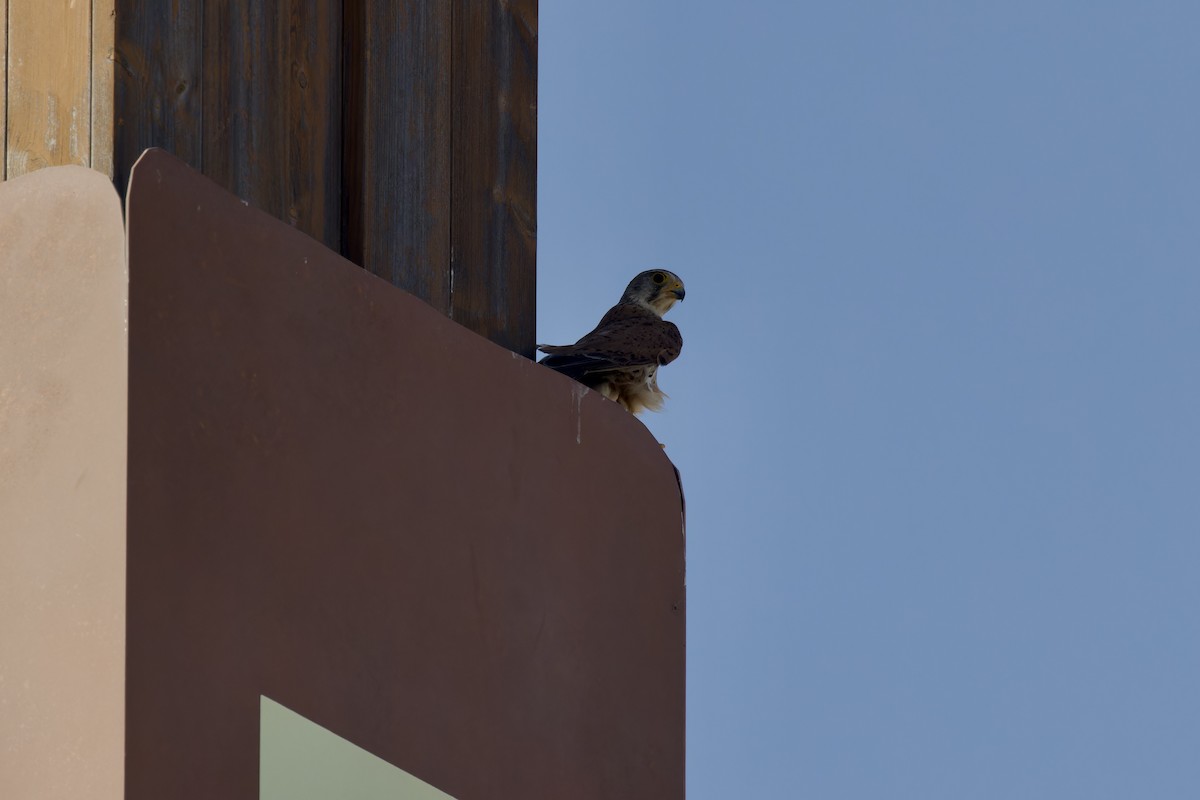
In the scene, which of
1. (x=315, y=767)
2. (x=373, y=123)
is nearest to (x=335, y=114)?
(x=373, y=123)

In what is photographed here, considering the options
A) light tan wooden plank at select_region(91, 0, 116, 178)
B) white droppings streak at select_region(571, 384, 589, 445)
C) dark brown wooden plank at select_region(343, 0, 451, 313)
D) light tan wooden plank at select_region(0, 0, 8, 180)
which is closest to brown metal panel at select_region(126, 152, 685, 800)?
white droppings streak at select_region(571, 384, 589, 445)

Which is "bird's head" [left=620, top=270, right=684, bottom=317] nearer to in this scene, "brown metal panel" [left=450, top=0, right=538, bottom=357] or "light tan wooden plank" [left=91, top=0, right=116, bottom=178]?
"brown metal panel" [left=450, top=0, right=538, bottom=357]

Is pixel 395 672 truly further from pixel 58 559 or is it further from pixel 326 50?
pixel 326 50

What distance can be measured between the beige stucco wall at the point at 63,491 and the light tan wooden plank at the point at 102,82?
0.08m

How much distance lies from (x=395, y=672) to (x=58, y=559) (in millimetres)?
718

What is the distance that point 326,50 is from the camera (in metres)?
3.75

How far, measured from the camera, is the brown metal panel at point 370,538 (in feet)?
9.30

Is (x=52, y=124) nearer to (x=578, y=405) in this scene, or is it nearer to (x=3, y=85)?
(x=3, y=85)

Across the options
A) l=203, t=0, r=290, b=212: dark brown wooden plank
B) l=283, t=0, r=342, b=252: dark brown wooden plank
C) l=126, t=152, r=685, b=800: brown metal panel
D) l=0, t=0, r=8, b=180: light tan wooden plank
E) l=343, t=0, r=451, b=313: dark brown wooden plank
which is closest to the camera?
l=126, t=152, r=685, b=800: brown metal panel

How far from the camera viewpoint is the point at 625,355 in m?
4.66

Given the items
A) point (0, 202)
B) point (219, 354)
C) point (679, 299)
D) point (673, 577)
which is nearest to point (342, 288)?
point (219, 354)

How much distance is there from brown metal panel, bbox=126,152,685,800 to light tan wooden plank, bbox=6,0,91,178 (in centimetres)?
26

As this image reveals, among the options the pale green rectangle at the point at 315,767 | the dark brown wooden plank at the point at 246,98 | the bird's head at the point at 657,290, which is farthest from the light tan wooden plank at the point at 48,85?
the bird's head at the point at 657,290

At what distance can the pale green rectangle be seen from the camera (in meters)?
2.94
